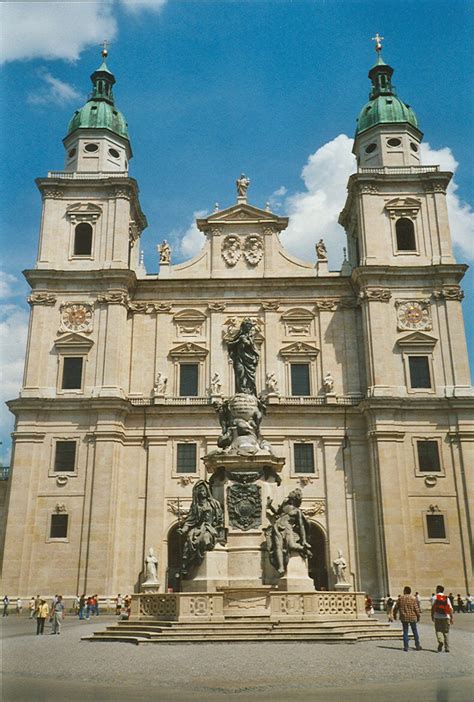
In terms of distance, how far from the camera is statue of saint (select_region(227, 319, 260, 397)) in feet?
64.2

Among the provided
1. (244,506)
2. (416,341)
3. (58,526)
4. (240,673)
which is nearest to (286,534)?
(244,506)

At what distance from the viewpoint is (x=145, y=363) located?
3803 cm

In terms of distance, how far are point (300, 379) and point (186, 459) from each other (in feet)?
24.9

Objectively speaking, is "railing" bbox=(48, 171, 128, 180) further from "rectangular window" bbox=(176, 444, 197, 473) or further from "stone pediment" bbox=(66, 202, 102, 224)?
"rectangular window" bbox=(176, 444, 197, 473)

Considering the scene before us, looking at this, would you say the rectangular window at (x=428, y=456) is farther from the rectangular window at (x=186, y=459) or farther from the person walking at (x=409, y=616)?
the person walking at (x=409, y=616)

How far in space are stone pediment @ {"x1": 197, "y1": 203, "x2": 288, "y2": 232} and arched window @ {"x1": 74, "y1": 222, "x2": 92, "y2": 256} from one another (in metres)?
6.46

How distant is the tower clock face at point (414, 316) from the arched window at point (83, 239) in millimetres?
18126

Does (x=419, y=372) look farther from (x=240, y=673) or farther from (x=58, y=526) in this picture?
(x=240, y=673)

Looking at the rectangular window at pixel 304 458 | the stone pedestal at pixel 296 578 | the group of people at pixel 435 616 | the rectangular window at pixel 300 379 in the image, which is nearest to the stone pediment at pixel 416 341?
the rectangular window at pixel 300 379

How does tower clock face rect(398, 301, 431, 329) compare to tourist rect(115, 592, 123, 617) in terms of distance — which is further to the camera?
tower clock face rect(398, 301, 431, 329)

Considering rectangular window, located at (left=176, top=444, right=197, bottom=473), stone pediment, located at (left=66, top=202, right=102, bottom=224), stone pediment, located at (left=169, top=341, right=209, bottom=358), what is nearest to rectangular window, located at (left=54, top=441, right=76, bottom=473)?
rectangular window, located at (left=176, top=444, right=197, bottom=473)

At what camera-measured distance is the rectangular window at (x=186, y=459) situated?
117ft

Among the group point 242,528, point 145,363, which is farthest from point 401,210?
point 242,528

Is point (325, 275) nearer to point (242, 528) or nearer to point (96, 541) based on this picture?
point (96, 541)
